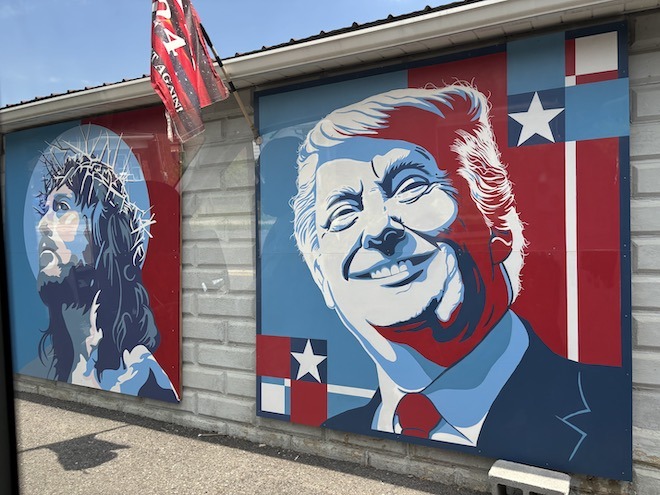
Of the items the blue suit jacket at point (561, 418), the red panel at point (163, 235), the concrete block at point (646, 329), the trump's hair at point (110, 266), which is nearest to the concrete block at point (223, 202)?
the red panel at point (163, 235)

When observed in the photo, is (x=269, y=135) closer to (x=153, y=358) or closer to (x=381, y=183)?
(x=381, y=183)

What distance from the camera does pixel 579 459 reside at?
126 inches

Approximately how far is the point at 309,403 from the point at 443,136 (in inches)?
92.3

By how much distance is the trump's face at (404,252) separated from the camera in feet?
11.6

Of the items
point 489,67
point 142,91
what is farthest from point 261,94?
point 489,67

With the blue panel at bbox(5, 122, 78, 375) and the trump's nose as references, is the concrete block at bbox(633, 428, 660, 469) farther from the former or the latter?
the blue panel at bbox(5, 122, 78, 375)

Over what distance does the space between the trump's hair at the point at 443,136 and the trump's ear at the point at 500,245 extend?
0.09 ft

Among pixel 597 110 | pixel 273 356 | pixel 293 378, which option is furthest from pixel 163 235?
pixel 597 110

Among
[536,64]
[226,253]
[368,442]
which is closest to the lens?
[536,64]

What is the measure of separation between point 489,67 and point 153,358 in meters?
3.93

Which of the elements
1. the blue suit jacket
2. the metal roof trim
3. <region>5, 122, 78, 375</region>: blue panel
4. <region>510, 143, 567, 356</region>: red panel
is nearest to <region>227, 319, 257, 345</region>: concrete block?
the blue suit jacket

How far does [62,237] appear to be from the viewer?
18.4ft

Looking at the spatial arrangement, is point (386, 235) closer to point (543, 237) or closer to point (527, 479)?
point (543, 237)

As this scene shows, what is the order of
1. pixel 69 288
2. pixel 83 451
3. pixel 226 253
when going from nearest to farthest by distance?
pixel 83 451
pixel 226 253
pixel 69 288
